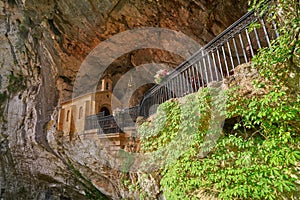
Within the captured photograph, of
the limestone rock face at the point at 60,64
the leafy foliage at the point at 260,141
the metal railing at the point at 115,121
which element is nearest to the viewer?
the leafy foliage at the point at 260,141

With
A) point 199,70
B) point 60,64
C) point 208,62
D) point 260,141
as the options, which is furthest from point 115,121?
point 60,64

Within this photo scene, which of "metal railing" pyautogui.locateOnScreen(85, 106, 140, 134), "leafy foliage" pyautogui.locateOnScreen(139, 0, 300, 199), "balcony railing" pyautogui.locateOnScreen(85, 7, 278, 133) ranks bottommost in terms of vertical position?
"leafy foliage" pyautogui.locateOnScreen(139, 0, 300, 199)

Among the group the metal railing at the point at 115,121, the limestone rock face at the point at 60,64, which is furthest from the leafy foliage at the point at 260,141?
the metal railing at the point at 115,121

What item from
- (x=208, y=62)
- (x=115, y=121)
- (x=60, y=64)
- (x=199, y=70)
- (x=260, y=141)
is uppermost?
(x=60, y=64)

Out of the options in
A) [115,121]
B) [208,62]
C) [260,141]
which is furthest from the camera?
[115,121]

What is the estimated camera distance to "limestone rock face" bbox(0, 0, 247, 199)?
6.85 meters

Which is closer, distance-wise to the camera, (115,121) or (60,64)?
(115,121)

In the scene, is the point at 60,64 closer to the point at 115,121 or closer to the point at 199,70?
the point at 115,121

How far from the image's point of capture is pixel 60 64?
32.6 ft

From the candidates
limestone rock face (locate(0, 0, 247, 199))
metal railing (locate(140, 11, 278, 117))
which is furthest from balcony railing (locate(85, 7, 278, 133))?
limestone rock face (locate(0, 0, 247, 199))

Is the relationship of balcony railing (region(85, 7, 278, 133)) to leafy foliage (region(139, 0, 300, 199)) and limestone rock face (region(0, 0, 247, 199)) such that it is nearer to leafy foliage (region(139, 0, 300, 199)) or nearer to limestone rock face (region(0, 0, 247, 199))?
leafy foliage (region(139, 0, 300, 199))

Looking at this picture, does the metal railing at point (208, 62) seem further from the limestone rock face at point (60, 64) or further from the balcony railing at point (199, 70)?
the limestone rock face at point (60, 64)

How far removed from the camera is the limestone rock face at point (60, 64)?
685 centimetres

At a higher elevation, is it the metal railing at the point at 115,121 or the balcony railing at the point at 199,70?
the balcony railing at the point at 199,70
